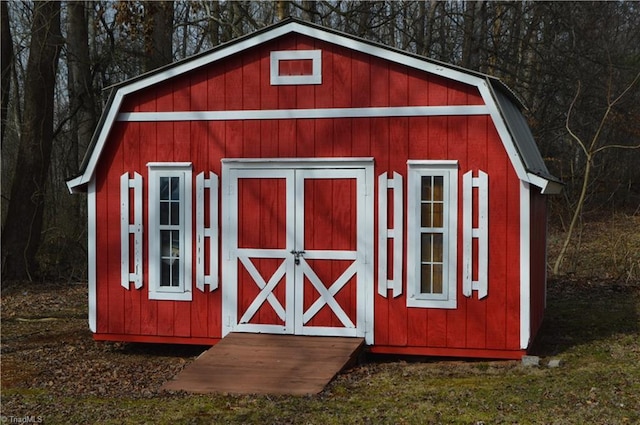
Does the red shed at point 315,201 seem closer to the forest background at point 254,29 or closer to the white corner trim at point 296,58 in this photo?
the white corner trim at point 296,58

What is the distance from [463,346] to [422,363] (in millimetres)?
548

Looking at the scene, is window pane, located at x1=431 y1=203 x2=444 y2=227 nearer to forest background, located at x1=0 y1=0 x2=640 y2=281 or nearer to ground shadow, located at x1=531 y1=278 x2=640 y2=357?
ground shadow, located at x1=531 y1=278 x2=640 y2=357

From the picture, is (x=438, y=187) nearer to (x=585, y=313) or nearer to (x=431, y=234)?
(x=431, y=234)

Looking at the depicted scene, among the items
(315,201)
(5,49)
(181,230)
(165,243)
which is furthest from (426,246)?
(5,49)

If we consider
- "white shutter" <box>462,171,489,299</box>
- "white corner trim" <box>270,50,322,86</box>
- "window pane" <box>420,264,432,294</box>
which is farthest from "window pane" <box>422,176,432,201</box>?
"white corner trim" <box>270,50,322,86</box>

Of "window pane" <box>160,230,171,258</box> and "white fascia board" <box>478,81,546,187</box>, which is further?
"window pane" <box>160,230,171,258</box>

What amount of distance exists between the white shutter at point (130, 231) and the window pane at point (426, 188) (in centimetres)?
360

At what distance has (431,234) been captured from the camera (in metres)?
9.49

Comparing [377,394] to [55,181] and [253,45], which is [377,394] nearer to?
[253,45]

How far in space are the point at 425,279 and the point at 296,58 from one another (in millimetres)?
3115

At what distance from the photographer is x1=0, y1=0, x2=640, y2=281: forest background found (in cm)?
1673

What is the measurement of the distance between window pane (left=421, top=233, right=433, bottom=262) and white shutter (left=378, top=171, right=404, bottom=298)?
26cm

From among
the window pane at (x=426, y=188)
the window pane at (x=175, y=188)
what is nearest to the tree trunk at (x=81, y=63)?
the window pane at (x=175, y=188)

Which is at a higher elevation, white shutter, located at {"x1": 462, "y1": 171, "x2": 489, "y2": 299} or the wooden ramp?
white shutter, located at {"x1": 462, "y1": 171, "x2": 489, "y2": 299}
